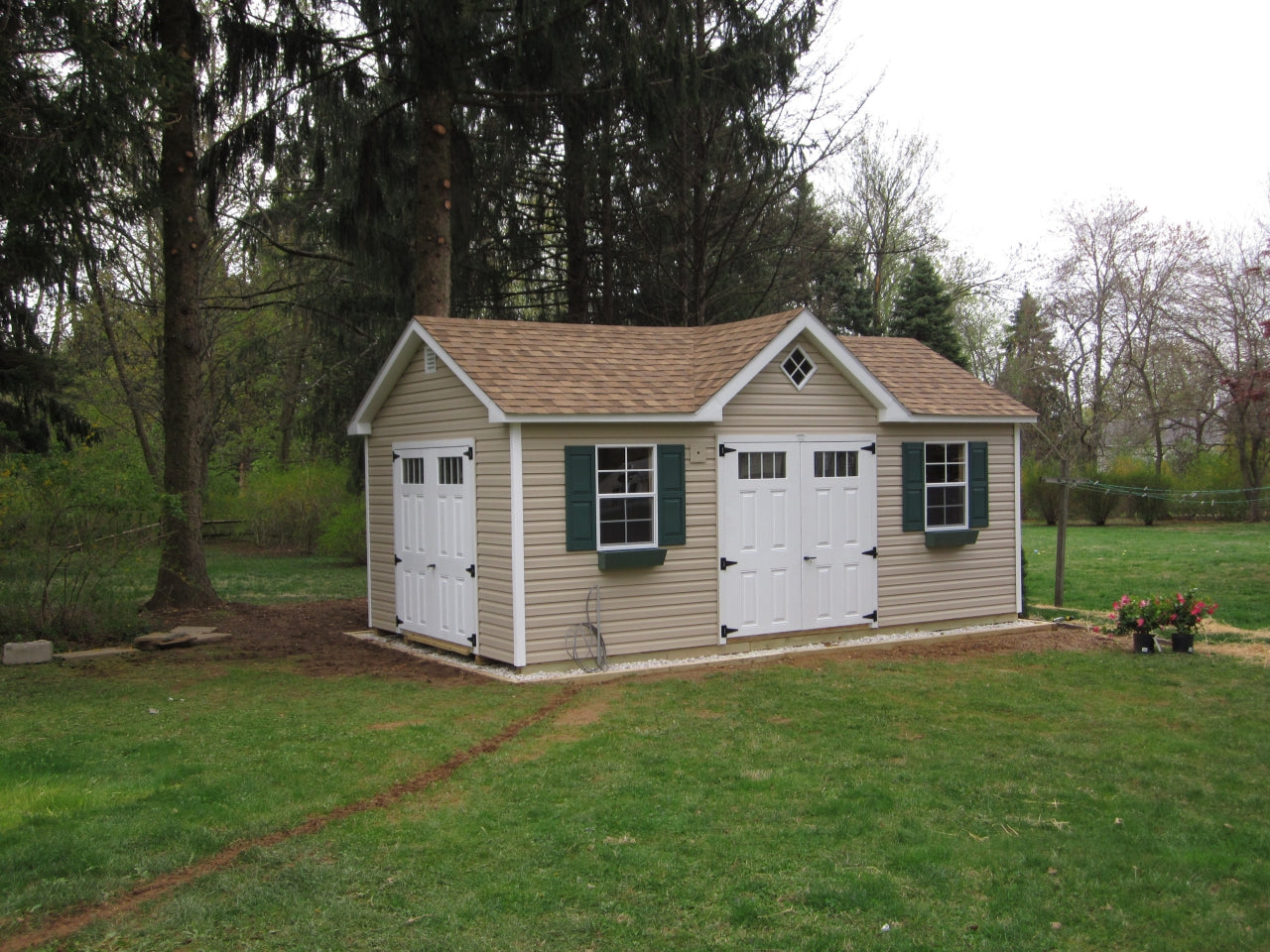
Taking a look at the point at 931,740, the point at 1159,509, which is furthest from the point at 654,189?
the point at 1159,509

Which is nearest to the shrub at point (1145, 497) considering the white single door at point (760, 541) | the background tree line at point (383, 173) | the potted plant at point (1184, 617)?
the background tree line at point (383, 173)

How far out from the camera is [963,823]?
5715 mm

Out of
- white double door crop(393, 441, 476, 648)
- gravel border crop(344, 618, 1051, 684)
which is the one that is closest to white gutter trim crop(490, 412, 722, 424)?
white double door crop(393, 441, 476, 648)

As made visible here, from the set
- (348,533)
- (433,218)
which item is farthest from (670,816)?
(348,533)

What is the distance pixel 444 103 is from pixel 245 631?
6886 millimetres

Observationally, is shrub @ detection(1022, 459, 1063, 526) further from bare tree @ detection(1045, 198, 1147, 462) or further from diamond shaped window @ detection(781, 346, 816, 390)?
diamond shaped window @ detection(781, 346, 816, 390)

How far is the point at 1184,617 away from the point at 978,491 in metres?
2.46

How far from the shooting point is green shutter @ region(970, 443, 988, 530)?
12.4m

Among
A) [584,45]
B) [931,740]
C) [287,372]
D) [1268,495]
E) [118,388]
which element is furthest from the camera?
[1268,495]

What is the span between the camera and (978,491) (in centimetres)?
1238

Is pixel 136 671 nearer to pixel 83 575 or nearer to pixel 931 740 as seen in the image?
pixel 83 575

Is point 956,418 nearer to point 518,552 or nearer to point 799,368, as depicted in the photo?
point 799,368

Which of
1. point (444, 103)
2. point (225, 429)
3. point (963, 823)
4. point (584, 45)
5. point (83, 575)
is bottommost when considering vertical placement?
point (963, 823)

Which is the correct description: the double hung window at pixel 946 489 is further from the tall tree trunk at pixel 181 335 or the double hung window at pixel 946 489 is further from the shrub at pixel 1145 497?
the shrub at pixel 1145 497
